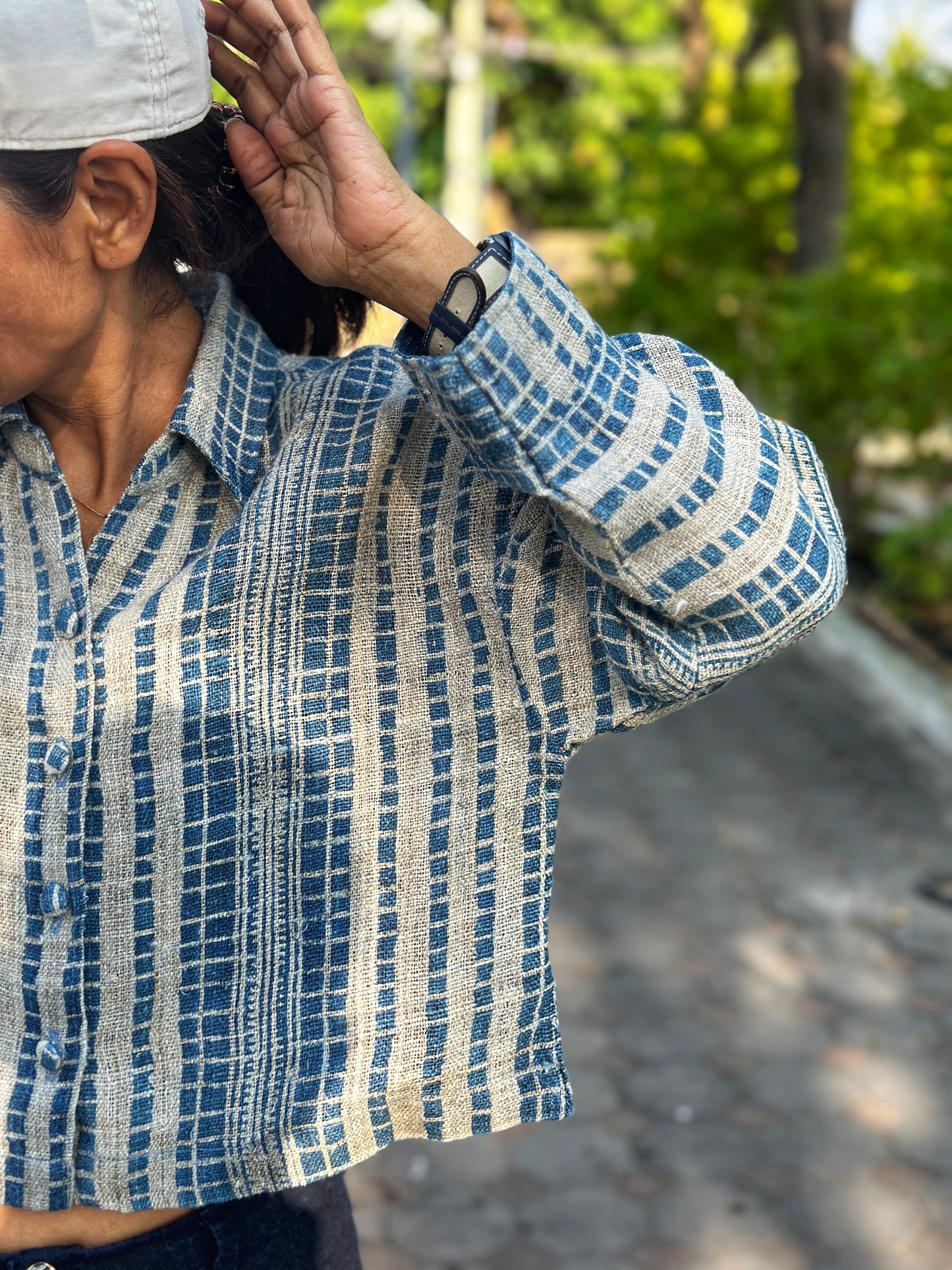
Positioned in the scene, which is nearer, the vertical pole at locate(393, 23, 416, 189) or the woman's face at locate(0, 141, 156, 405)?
the woman's face at locate(0, 141, 156, 405)

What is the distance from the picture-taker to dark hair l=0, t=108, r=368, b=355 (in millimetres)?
1214

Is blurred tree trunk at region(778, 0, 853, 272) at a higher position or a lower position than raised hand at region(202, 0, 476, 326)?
lower

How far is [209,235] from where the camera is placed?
141 cm

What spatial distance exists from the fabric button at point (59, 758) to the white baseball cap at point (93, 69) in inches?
21.4

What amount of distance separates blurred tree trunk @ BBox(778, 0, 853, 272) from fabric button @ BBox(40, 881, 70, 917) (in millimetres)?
8708

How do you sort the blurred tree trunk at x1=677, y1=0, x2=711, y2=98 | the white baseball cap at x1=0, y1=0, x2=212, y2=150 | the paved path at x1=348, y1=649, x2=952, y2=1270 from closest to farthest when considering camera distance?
1. the white baseball cap at x1=0, y1=0, x2=212, y2=150
2. the paved path at x1=348, y1=649, x2=952, y2=1270
3. the blurred tree trunk at x1=677, y1=0, x2=711, y2=98

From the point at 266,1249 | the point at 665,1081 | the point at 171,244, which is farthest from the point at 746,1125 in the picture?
the point at 171,244

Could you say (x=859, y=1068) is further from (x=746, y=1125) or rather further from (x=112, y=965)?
(x=112, y=965)

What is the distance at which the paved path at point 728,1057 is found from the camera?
296 cm

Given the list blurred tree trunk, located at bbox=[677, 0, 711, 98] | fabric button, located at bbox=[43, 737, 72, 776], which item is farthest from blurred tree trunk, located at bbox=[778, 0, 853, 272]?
fabric button, located at bbox=[43, 737, 72, 776]

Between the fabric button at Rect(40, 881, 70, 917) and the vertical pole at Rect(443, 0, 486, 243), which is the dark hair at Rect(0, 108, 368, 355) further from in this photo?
the vertical pole at Rect(443, 0, 486, 243)

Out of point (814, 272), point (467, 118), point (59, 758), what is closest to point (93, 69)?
point (59, 758)

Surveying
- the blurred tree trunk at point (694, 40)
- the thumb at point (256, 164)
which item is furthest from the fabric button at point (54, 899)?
the blurred tree trunk at point (694, 40)

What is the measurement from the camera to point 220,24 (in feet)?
4.40
